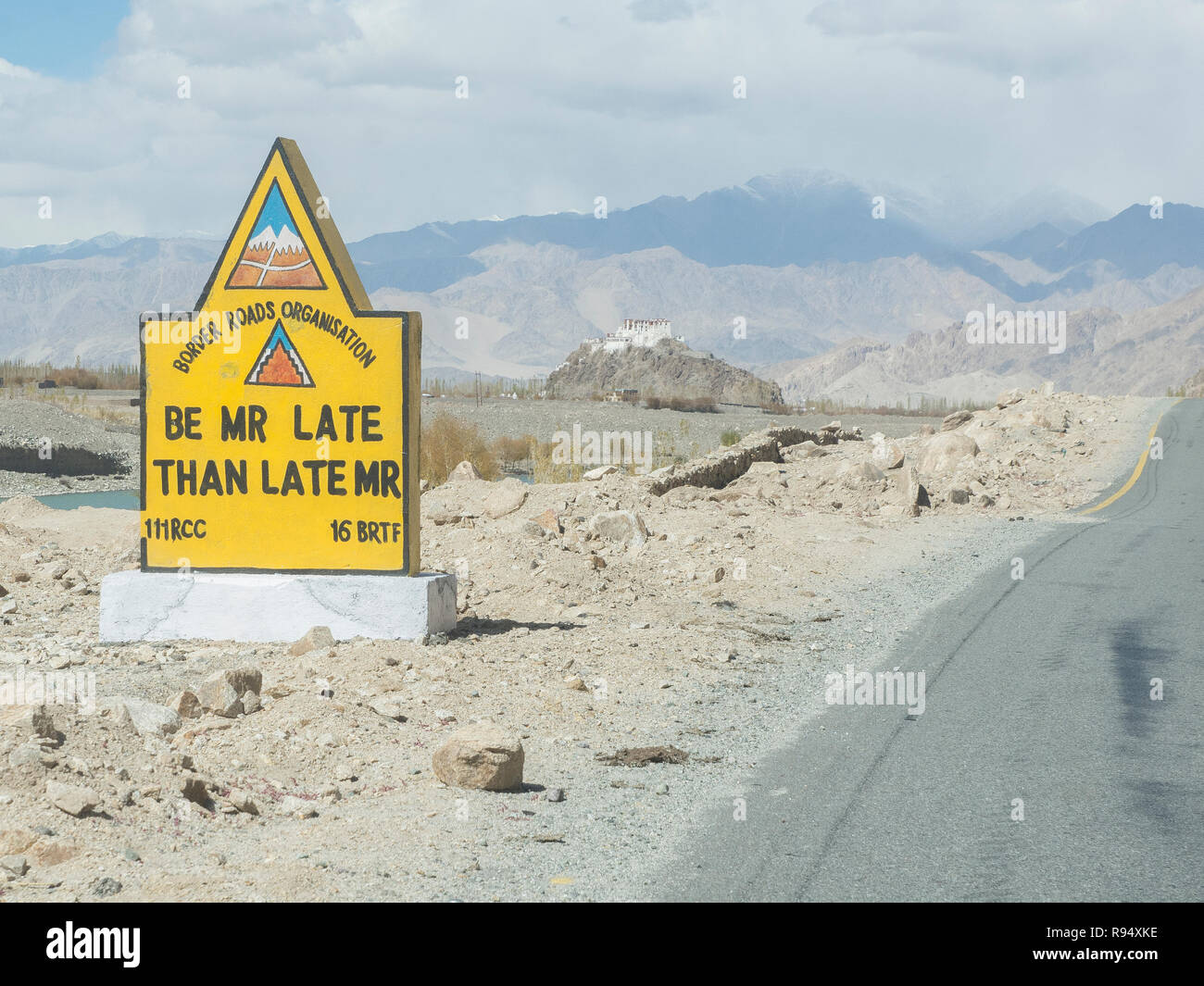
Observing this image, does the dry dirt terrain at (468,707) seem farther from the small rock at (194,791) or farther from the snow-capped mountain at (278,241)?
the snow-capped mountain at (278,241)

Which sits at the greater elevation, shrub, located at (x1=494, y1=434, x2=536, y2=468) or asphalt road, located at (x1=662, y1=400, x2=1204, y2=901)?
shrub, located at (x1=494, y1=434, x2=536, y2=468)

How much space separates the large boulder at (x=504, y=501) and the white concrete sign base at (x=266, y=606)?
7.00 metres

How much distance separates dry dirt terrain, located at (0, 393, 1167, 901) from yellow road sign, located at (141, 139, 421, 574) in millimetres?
904

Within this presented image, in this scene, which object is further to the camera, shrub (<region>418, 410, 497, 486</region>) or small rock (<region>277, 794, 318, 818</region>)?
shrub (<region>418, 410, 497, 486</region>)

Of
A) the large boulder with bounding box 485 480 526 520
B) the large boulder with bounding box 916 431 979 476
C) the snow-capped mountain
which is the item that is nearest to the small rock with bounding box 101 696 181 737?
the snow-capped mountain

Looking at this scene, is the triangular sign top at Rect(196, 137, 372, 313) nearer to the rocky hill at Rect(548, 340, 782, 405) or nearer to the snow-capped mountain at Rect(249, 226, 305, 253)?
the snow-capped mountain at Rect(249, 226, 305, 253)

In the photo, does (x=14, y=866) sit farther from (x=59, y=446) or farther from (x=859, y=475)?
(x=59, y=446)

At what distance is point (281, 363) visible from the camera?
10.0m

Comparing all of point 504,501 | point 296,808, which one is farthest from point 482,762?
point 504,501

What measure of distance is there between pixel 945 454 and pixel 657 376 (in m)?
78.3

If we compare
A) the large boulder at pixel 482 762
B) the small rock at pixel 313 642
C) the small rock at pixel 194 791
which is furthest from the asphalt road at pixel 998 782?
the small rock at pixel 313 642

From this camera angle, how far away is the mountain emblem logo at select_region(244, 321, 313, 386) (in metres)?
10.0
